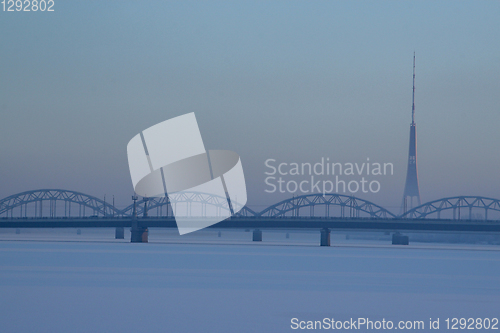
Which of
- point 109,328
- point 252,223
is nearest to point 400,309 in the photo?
point 109,328

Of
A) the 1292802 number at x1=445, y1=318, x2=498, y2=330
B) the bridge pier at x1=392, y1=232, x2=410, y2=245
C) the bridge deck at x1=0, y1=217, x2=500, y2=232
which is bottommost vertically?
the bridge pier at x1=392, y1=232, x2=410, y2=245

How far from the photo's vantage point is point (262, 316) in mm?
20469

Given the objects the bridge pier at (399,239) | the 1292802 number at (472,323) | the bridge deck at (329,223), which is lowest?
the bridge pier at (399,239)

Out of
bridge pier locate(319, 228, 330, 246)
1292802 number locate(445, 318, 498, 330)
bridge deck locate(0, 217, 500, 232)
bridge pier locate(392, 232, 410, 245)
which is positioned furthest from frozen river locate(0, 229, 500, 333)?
bridge pier locate(392, 232, 410, 245)

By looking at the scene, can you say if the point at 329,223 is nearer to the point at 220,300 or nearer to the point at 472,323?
the point at 220,300

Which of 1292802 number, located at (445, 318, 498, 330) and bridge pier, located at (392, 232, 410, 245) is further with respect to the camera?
bridge pier, located at (392, 232, 410, 245)

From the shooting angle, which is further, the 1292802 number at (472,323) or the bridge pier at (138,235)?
the bridge pier at (138,235)

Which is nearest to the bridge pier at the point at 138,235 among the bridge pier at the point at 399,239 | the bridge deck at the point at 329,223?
the bridge deck at the point at 329,223

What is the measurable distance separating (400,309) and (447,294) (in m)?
6.73

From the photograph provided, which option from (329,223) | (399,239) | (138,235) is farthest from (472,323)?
(399,239)

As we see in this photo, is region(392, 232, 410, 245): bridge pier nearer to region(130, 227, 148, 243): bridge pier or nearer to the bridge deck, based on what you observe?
the bridge deck

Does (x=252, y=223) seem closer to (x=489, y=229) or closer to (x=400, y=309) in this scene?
(x=489, y=229)

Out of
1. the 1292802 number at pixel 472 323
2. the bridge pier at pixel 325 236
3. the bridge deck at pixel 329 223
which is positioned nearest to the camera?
the 1292802 number at pixel 472 323

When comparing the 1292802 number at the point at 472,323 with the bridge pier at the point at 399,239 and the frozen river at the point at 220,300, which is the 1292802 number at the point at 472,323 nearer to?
the frozen river at the point at 220,300
